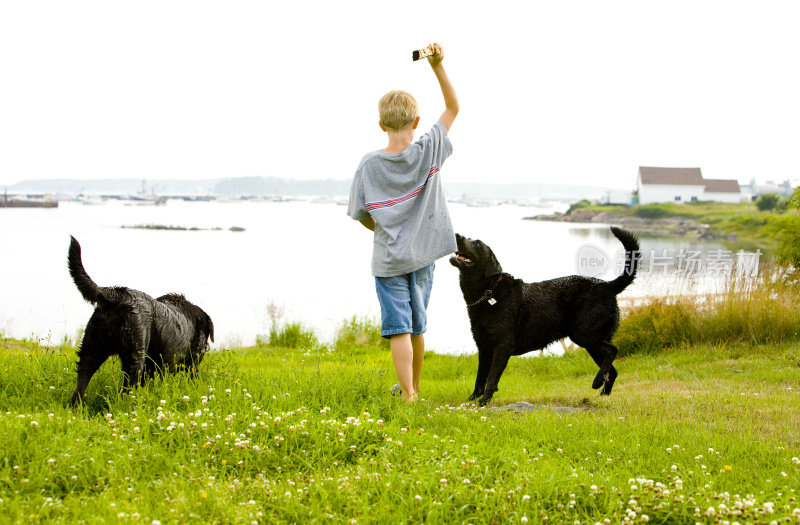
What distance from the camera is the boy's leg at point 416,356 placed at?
16.2 ft

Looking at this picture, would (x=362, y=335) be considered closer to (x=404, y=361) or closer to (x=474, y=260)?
(x=474, y=260)

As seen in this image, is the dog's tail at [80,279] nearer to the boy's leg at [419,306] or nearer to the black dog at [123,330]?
the black dog at [123,330]

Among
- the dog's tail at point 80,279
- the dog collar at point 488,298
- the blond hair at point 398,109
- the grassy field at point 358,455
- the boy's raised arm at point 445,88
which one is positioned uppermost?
the boy's raised arm at point 445,88

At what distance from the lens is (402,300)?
4.67m

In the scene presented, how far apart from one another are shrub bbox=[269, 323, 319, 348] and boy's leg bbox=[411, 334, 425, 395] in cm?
542

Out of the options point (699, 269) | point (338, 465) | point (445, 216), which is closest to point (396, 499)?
point (338, 465)

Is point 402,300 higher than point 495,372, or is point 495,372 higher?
point 402,300

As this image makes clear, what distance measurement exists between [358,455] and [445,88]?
2808 millimetres

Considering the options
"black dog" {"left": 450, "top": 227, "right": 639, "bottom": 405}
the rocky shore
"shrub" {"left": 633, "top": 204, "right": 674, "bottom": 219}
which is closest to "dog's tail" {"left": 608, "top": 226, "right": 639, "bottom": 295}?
"black dog" {"left": 450, "top": 227, "right": 639, "bottom": 405}

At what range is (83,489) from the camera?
295 cm

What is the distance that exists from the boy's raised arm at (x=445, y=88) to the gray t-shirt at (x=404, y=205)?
0.81 ft

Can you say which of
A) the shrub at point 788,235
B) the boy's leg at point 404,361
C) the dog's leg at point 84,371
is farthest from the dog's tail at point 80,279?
the shrub at point 788,235

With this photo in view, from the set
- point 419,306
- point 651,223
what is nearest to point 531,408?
point 419,306

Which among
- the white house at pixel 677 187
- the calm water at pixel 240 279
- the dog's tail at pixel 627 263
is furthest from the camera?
the white house at pixel 677 187
